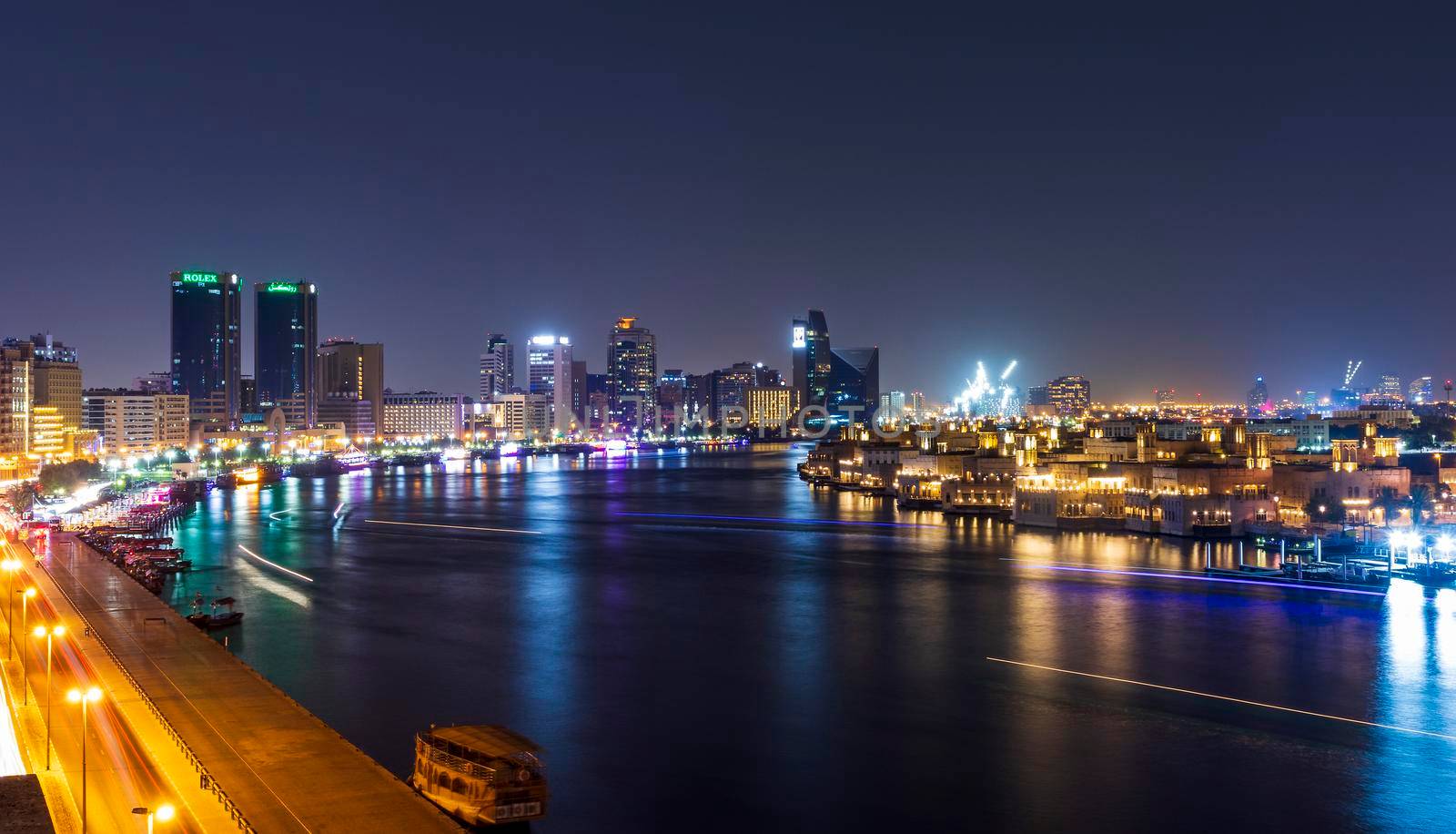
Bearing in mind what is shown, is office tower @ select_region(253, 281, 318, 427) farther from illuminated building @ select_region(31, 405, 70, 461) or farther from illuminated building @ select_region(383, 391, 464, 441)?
illuminated building @ select_region(31, 405, 70, 461)

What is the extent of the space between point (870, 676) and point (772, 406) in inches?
3609

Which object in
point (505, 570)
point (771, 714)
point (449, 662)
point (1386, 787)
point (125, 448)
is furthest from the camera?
point (125, 448)

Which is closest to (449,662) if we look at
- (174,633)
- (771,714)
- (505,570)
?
(174,633)

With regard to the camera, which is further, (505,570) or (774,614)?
(505,570)

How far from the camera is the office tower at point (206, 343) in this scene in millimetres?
75750

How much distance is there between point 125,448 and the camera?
5372cm

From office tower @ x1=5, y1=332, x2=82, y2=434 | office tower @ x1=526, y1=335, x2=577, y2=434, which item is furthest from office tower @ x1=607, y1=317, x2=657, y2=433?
office tower @ x1=5, y1=332, x2=82, y2=434

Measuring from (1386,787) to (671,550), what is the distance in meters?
13.8

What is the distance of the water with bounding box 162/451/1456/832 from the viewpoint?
7684 mm

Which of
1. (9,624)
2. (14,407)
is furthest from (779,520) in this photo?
(14,407)

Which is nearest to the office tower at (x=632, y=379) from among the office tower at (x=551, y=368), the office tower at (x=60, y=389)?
the office tower at (x=551, y=368)

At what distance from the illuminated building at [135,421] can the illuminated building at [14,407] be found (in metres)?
13.6

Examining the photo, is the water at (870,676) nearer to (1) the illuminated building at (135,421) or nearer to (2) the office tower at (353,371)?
(1) the illuminated building at (135,421)

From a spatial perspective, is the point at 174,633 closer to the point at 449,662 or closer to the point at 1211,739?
the point at 449,662
